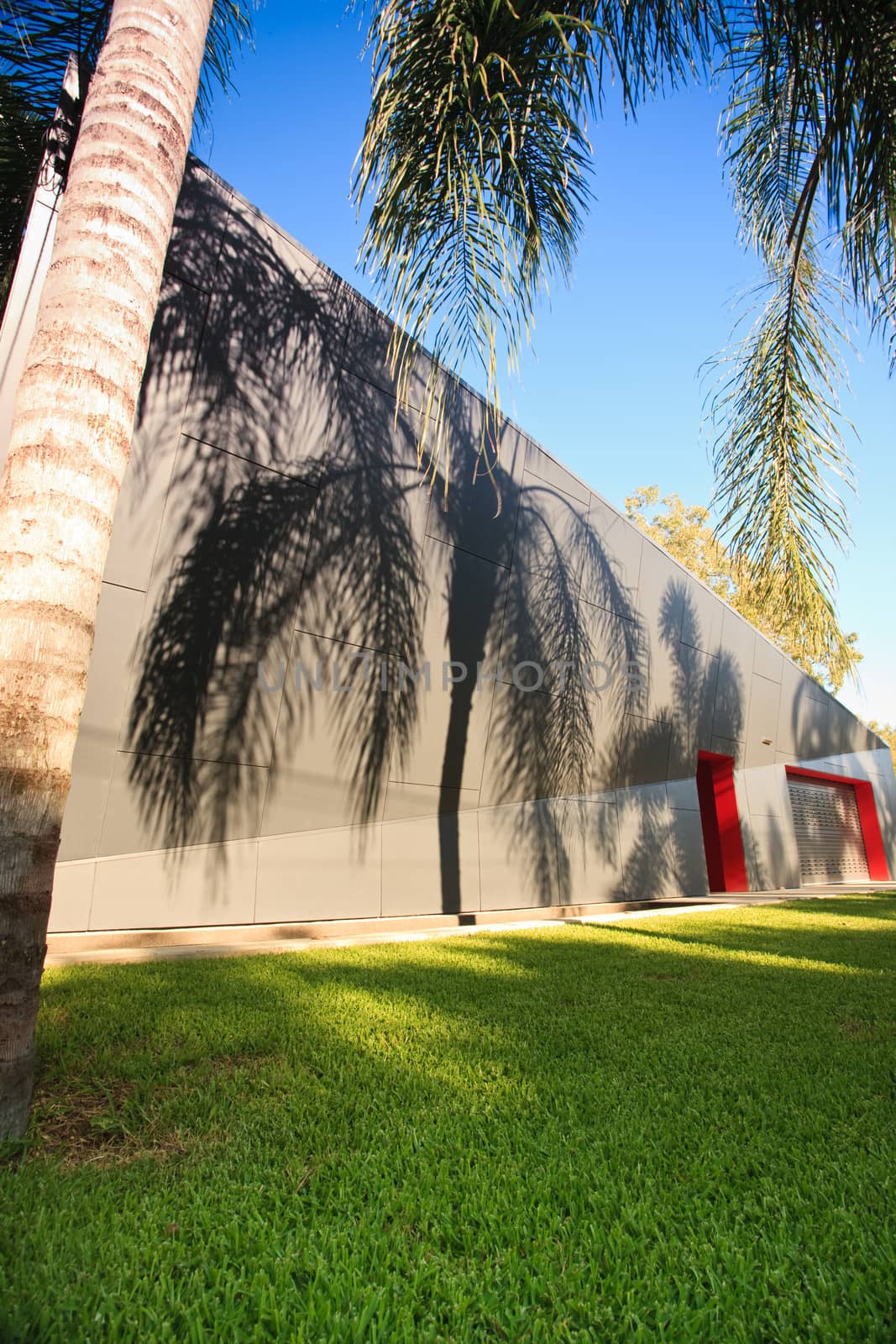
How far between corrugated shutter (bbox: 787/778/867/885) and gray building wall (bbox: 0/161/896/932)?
1083cm

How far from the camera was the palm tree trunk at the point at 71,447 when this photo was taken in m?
2.16

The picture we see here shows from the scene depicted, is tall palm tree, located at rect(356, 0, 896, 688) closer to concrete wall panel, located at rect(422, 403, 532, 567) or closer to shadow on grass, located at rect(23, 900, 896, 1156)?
shadow on grass, located at rect(23, 900, 896, 1156)

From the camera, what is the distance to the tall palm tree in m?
3.95

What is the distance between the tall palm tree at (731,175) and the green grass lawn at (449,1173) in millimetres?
3179

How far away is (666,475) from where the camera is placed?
8961 mm

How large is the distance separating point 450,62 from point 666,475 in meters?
5.80

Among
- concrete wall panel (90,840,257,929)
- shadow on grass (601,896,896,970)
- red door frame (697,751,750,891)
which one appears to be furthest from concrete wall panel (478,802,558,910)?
red door frame (697,751,750,891)

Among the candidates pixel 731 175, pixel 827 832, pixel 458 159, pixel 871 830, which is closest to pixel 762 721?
pixel 827 832

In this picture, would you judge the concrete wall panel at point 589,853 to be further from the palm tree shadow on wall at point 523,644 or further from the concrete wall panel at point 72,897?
the concrete wall panel at point 72,897

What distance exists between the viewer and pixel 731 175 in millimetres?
6180

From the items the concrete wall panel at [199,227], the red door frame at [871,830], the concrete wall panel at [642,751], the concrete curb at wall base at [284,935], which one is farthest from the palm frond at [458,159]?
the red door frame at [871,830]

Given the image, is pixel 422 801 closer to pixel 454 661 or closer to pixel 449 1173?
pixel 454 661

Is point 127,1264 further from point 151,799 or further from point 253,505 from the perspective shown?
point 253,505

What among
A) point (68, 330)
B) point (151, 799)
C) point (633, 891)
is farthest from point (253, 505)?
point (633, 891)
